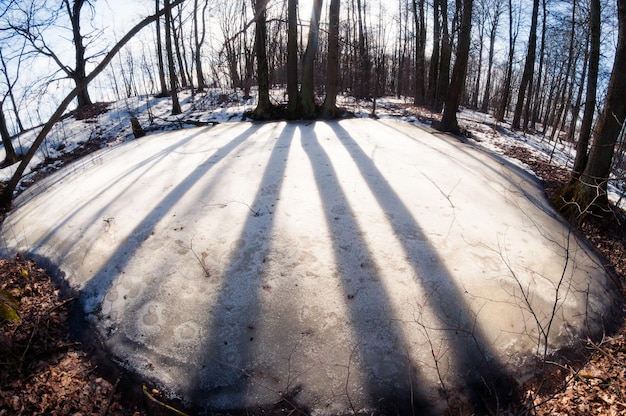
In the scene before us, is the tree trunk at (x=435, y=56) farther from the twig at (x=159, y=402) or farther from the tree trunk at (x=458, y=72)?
the twig at (x=159, y=402)

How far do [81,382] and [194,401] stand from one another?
1.02 m

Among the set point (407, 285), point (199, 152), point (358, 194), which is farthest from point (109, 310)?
point (199, 152)

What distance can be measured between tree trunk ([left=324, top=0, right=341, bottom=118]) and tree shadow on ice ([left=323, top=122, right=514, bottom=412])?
6836 mm

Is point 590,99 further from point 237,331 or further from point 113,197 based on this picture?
point 113,197

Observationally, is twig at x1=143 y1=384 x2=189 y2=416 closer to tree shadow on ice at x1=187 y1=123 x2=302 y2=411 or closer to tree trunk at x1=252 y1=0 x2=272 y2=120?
tree shadow on ice at x1=187 y1=123 x2=302 y2=411

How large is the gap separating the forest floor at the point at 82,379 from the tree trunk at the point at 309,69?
8.85 meters

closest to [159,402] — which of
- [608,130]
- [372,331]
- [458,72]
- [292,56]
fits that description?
[372,331]

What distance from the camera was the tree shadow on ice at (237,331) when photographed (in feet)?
8.86

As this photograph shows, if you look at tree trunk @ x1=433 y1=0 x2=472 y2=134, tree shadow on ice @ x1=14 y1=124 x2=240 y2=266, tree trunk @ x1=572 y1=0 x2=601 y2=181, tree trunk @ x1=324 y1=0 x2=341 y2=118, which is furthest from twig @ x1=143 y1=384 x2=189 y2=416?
tree trunk @ x1=433 y1=0 x2=472 y2=134

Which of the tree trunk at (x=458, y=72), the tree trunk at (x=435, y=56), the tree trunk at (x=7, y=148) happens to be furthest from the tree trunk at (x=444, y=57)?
the tree trunk at (x=7, y=148)

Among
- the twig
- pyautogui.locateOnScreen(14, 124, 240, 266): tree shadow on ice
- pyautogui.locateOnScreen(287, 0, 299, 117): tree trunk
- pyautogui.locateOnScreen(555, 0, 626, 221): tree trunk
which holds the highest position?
pyautogui.locateOnScreen(287, 0, 299, 117): tree trunk

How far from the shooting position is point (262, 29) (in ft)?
34.0

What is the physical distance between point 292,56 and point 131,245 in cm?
861

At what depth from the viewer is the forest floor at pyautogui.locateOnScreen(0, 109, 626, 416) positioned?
2580 mm
